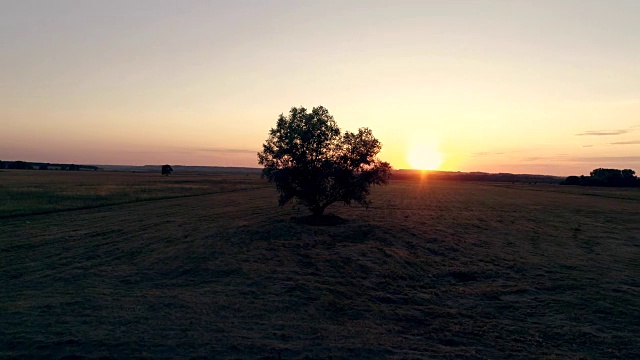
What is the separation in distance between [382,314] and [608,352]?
19.6 ft

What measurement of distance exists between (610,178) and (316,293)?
6059 inches

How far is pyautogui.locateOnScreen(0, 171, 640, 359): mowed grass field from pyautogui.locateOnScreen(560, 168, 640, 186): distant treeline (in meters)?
130

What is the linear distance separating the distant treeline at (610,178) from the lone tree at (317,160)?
5474 inches

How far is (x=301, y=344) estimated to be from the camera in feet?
34.6

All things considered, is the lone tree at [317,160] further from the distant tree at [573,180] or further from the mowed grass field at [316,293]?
the distant tree at [573,180]

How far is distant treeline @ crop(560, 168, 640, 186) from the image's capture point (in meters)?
134

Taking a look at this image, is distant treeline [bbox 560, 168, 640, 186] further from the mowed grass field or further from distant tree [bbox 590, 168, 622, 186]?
the mowed grass field

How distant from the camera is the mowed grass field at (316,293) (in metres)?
10.6

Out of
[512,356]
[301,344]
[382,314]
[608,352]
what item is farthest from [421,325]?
[608,352]

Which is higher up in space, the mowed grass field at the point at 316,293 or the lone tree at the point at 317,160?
the lone tree at the point at 317,160

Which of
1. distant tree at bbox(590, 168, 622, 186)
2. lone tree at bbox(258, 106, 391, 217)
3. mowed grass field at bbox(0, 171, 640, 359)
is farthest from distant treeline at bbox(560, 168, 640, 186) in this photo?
lone tree at bbox(258, 106, 391, 217)

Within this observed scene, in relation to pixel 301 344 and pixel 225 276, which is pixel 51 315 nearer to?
pixel 225 276

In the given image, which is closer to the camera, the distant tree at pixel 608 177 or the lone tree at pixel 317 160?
the lone tree at pixel 317 160

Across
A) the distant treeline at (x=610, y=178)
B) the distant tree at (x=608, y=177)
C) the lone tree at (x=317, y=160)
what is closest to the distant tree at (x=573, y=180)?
the distant treeline at (x=610, y=178)
